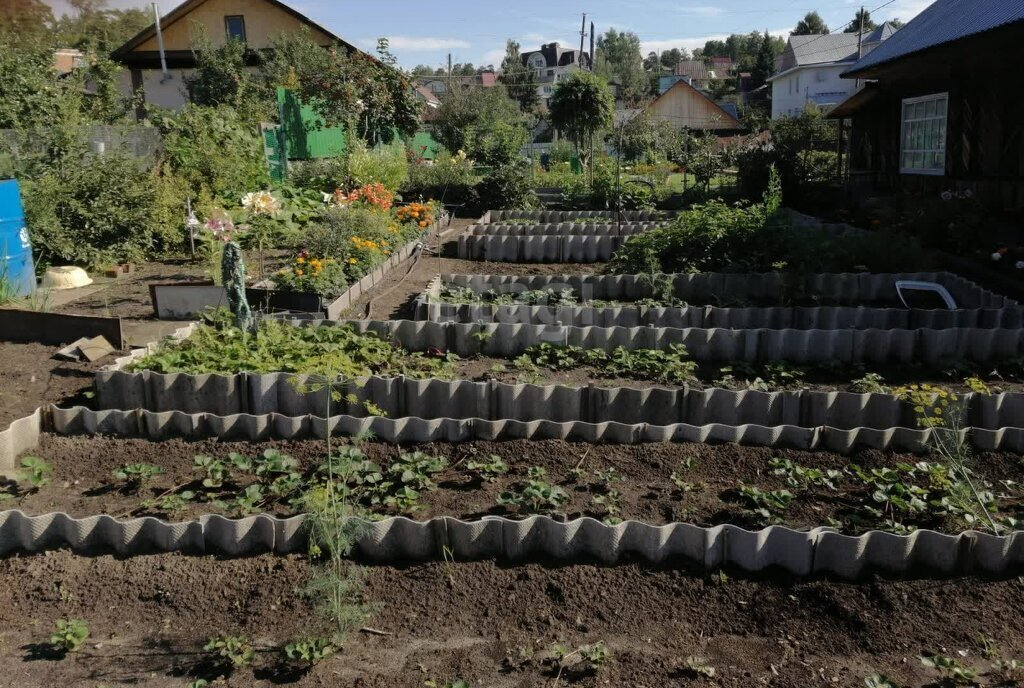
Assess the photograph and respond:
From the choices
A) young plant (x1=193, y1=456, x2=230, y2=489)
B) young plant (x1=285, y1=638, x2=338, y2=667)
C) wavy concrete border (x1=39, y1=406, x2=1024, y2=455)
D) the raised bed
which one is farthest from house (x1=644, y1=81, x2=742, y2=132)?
young plant (x1=285, y1=638, x2=338, y2=667)

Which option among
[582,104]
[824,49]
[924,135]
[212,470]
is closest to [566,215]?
[924,135]

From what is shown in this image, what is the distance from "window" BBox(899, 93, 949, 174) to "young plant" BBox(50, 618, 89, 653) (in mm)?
14017

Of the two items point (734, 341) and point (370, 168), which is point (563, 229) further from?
point (734, 341)

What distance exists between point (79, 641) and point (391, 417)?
2490 mm

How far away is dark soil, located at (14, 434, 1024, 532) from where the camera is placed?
4152 mm

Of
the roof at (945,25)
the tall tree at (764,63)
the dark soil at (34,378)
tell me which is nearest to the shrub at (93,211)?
the dark soil at (34,378)

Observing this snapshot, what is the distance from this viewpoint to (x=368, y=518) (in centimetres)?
395

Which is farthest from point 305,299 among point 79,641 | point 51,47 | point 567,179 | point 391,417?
point 51,47

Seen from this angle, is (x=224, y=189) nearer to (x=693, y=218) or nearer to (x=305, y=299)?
(x=305, y=299)

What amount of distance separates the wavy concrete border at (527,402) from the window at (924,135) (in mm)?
10243

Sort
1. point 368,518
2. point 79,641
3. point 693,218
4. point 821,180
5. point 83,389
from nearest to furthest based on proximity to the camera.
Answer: point 79,641 < point 368,518 < point 83,389 < point 693,218 < point 821,180

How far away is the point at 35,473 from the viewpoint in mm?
4676

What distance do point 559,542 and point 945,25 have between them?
505 inches

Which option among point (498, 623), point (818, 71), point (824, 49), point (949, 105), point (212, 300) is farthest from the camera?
point (824, 49)
